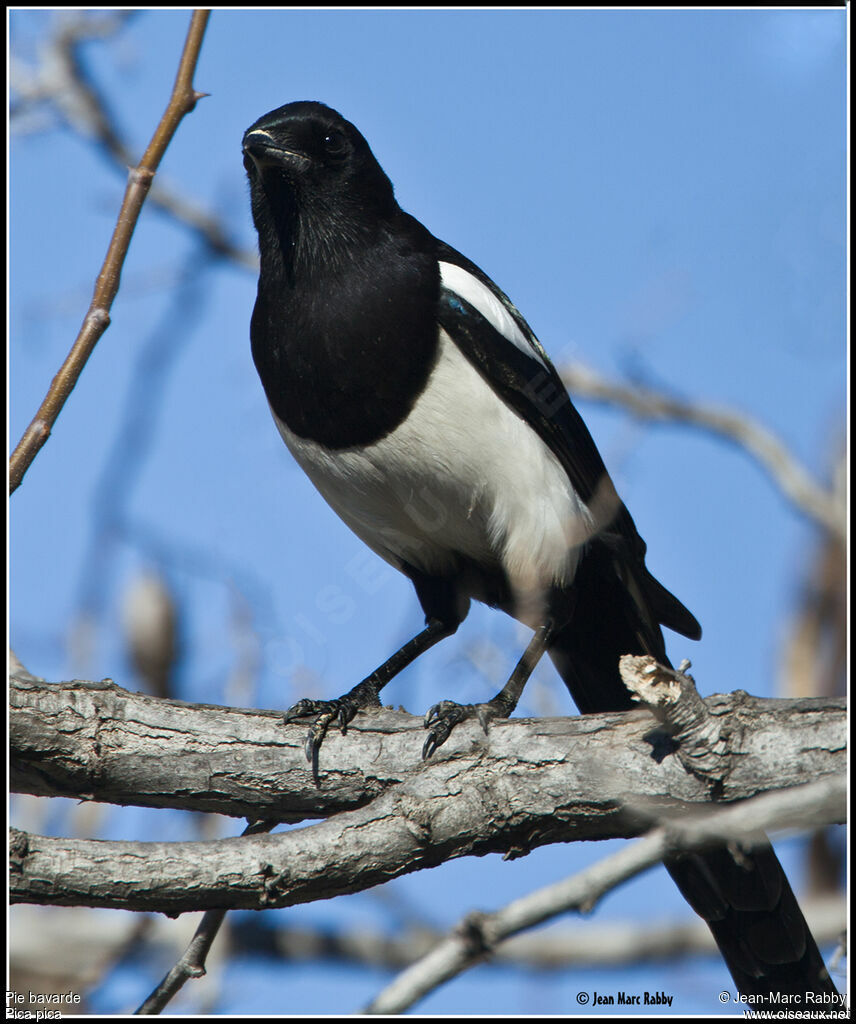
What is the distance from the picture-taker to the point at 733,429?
725cm

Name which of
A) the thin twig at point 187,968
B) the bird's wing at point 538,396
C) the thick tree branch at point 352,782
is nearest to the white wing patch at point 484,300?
the bird's wing at point 538,396

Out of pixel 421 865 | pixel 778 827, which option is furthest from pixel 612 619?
pixel 778 827

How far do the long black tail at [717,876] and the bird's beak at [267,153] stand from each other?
192 cm

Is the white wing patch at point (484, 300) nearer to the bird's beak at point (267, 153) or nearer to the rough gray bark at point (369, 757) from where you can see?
the bird's beak at point (267, 153)

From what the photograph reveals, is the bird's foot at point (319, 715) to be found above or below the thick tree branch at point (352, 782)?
above

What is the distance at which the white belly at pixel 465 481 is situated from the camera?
4.18 metres

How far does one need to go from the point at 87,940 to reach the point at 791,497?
451 cm

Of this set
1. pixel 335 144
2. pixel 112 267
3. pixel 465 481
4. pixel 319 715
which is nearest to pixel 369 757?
pixel 319 715

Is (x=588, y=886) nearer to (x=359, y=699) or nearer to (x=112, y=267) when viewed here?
(x=112, y=267)

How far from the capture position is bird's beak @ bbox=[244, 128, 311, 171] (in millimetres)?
4395

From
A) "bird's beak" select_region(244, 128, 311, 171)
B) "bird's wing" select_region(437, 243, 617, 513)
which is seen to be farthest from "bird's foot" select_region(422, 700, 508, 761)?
"bird's beak" select_region(244, 128, 311, 171)

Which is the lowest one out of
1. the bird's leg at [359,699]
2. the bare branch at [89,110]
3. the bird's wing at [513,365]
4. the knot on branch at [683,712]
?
the knot on branch at [683,712]

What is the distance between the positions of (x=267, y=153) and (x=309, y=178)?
22 cm

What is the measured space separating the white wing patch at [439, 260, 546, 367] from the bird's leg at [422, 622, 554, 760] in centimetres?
114
